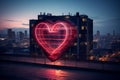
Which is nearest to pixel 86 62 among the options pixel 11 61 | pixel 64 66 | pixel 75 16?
pixel 64 66

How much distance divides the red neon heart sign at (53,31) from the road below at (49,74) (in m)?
0.77

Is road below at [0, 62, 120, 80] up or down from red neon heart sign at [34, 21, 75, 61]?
down

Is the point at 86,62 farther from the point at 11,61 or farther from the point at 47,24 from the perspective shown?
the point at 11,61

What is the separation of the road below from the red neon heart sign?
0.77m

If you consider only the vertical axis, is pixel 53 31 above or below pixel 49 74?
above

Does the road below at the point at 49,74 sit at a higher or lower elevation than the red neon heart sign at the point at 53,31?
lower

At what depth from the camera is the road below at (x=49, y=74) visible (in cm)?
783

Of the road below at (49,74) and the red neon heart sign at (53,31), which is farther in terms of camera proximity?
the red neon heart sign at (53,31)

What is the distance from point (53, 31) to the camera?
9102 millimetres

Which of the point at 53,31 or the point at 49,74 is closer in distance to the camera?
→ the point at 49,74

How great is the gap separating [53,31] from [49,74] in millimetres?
2035

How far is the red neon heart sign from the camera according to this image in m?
8.49

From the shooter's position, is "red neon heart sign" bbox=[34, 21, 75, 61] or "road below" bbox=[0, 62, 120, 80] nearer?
"road below" bbox=[0, 62, 120, 80]

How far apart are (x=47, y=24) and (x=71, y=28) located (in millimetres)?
1214
